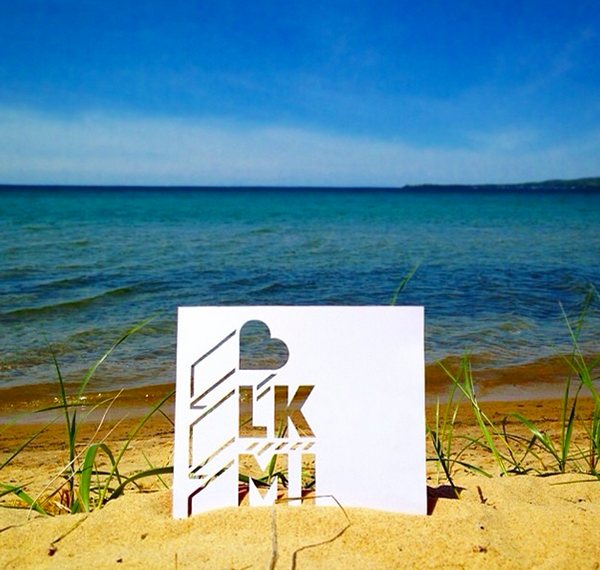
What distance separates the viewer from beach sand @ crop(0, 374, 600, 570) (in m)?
1.65

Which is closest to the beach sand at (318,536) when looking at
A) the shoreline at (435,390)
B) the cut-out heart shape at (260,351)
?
the shoreline at (435,390)

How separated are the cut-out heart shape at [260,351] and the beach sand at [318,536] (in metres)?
3.53

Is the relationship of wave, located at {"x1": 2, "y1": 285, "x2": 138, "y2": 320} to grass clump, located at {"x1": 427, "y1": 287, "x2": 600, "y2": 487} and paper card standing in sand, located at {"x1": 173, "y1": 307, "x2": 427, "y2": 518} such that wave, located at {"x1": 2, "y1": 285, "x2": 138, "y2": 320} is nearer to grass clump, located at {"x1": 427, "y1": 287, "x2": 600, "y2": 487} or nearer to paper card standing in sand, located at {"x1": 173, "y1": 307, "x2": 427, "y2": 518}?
grass clump, located at {"x1": 427, "y1": 287, "x2": 600, "y2": 487}

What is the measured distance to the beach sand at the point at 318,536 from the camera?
5.41 ft

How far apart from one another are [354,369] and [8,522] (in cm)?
120

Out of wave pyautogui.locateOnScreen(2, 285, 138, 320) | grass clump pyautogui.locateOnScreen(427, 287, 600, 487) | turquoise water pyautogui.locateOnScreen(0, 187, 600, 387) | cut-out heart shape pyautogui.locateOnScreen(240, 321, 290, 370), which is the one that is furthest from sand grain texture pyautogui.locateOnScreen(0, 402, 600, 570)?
wave pyautogui.locateOnScreen(2, 285, 138, 320)

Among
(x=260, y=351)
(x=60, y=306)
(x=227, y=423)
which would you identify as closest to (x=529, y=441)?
(x=227, y=423)

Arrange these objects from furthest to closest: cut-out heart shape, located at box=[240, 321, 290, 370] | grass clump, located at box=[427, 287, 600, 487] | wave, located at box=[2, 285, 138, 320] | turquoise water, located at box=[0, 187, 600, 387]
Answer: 1. wave, located at box=[2, 285, 138, 320]
2. turquoise water, located at box=[0, 187, 600, 387]
3. cut-out heart shape, located at box=[240, 321, 290, 370]
4. grass clump, located at box=[427, 287, 600, 487]

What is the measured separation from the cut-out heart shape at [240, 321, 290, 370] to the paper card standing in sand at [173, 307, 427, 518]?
363cm

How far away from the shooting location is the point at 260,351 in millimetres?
5965

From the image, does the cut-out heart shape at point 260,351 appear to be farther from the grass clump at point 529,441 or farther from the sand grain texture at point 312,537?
the sand grain texture at point 312,537

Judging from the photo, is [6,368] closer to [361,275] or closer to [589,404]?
[589,404]

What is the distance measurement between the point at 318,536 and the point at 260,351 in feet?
13.9

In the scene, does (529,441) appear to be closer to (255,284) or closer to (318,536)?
(318,536)
